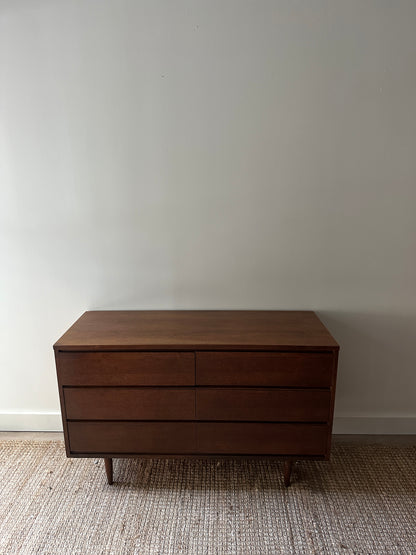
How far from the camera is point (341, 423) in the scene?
1937 millimetres

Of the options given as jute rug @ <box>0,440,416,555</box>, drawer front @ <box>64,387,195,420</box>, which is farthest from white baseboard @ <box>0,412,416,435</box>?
drawer front @ <box>64,387,195,420</box>

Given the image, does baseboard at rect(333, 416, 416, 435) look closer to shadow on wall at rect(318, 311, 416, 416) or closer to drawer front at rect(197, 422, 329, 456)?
shadow on wall at rect(318, 311, 416, 416)

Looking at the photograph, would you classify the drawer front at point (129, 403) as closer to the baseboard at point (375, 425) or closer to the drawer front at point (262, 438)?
the drawer front at point (262, 438)

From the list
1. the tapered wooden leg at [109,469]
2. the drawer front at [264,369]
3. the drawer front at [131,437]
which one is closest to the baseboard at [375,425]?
the drawer front at [264,369]

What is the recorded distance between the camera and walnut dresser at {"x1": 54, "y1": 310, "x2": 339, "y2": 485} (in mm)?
1435

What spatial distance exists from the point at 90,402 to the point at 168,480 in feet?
1.77

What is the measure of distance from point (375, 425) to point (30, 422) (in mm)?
1876

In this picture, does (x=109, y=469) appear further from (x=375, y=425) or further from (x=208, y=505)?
(x=375, y=425)

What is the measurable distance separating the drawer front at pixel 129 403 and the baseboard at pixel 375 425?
3.06 feet

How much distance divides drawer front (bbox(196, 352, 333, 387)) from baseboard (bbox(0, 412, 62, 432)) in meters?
1.01

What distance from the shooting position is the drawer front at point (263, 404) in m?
1.46

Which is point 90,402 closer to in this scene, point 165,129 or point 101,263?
point 101,263

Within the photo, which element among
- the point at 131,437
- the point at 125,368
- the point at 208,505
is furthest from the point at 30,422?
the point at 208,505

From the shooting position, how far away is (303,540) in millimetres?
1374
